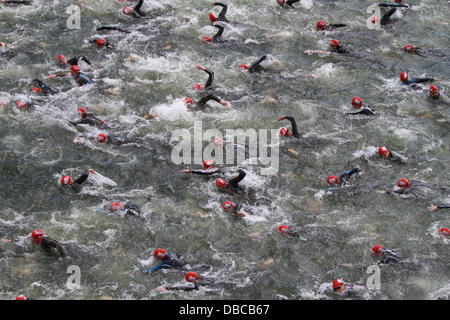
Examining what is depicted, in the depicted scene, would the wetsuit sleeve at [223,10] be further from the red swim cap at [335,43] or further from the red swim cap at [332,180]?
the red swim cap at [332,180]

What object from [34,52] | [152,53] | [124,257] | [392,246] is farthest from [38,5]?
[392,246]

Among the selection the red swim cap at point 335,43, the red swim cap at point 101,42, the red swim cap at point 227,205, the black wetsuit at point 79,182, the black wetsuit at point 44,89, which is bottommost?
the black wetsuit at point 79,182

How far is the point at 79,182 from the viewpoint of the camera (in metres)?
14.0

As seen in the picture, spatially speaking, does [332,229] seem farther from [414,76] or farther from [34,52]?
[34,52]

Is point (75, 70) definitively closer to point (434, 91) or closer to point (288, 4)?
point (288, 4)

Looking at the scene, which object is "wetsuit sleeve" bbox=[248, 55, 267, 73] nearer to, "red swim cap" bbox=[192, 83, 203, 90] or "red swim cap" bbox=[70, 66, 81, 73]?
"red swim cap" bbox=[192, 83, 203, 90]

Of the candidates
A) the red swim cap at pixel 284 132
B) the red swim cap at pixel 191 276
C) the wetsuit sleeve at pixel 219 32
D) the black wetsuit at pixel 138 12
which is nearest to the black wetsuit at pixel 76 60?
the black wetsuit at pixel 138 12

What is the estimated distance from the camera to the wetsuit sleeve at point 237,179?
13.6 metres

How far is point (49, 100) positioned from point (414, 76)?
483 inches

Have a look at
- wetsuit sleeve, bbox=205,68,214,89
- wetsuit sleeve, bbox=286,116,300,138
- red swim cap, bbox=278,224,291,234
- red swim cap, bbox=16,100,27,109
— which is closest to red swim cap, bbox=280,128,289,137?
wetsuit sleeve, bbox=286,116,300,138

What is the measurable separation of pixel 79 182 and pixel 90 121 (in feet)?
8.59

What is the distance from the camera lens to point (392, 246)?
1254 cm

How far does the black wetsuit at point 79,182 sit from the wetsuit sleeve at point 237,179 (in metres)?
3.77

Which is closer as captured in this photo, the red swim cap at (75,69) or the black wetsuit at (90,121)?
the black wetsuit at (90,121)
